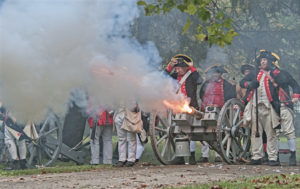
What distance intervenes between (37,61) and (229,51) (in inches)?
322

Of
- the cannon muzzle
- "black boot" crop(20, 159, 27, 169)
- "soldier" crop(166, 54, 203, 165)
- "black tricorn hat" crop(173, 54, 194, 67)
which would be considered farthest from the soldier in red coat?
the cannon muzzle

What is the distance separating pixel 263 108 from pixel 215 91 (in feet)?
4.03

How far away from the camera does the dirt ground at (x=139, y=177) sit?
721 centimetres

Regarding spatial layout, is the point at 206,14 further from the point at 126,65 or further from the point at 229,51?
the point at 229,51

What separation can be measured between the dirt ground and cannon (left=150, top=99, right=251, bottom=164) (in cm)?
44

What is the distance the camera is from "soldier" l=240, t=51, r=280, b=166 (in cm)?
1019

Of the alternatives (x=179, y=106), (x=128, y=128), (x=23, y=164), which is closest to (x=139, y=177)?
(x=179, y=106)

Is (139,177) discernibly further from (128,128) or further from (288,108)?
(288,108)

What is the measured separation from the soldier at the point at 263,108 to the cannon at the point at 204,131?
31 centimetres

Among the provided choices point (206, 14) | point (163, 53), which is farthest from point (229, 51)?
point (206, 14)

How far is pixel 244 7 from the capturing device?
46.9ft

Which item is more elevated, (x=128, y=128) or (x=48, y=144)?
(x=128, y=128)

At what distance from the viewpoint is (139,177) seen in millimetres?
8008

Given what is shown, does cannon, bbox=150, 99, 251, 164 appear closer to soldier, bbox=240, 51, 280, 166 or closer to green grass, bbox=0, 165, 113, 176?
soldier, bbox=240, 51, 280, 166
